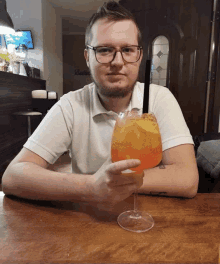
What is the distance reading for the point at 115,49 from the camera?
1.28 m

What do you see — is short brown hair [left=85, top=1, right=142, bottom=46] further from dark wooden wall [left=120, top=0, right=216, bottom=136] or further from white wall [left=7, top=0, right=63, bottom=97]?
white wall [left=7, top=0, right=63, bottom=97]

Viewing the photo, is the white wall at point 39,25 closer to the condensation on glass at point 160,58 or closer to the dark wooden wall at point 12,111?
the dark wooden wall at point 12,111

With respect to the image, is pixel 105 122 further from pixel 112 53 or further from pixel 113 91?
pixel 112 53

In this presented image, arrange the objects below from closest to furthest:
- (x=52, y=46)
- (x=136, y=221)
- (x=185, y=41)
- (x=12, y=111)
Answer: (x=136, y=221) < (x=12, y=111) < (x=185, y=41) < (x=52, y=46)

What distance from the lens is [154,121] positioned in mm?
724

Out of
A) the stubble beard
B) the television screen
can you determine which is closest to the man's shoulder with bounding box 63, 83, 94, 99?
the stubble beard

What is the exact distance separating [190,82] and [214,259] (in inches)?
159

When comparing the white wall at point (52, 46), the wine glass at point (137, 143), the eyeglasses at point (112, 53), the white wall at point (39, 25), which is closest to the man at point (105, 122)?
the eyeglasses at point (112, 53)

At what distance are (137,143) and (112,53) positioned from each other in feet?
2.72

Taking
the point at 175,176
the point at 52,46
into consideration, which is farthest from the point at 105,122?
the point at 52,46

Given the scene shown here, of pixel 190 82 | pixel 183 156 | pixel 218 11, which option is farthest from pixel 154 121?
pixel 218 11

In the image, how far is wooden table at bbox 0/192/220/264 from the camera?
55 centimetres

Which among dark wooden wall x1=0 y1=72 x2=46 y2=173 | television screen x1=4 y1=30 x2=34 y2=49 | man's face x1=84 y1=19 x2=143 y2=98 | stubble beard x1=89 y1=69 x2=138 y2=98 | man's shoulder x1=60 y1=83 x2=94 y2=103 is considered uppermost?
television screen x1=4 y1=30 x2=34 y2=49

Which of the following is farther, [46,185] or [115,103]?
[115,103]
